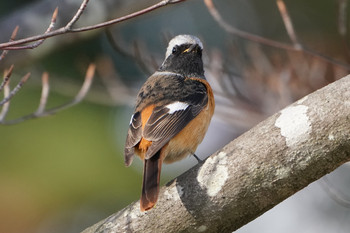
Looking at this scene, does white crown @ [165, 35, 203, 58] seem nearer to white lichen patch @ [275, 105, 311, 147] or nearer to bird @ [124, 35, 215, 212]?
bird @ [124, 35, 215, 212]

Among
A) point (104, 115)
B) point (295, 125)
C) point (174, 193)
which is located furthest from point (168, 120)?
point (104, 115)

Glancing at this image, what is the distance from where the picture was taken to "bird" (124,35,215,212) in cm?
405

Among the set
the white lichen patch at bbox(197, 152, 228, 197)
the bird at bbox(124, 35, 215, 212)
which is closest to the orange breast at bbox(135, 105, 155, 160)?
the bird at bbox(124, 35, 215, 212)

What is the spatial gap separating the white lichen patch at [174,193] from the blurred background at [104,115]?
1.90 meters

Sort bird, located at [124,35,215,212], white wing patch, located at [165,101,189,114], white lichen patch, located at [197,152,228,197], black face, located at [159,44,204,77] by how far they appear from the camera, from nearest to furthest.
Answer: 1. white lichen patch, located at [197,152,228,197]
2. bird, located at [124,35,215,212]
3. white wing patch, located at [165,101,189,114]
4. black face, located at [159,44,204,77]

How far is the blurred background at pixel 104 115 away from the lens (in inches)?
212

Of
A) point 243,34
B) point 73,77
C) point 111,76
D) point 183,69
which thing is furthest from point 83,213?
point 243,34

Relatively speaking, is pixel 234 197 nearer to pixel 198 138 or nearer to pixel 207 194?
pixel 207 194

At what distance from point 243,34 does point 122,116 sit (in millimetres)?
3263

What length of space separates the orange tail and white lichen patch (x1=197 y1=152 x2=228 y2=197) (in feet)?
0.91

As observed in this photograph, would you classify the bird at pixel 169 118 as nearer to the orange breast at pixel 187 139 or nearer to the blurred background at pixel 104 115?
the orange breast at pixel 187 139

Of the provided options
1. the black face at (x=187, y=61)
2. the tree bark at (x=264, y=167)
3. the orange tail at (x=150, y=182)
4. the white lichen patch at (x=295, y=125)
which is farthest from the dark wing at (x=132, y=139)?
the white lichen patch at (x=295, y=125)

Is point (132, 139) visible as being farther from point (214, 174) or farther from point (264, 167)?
point (264, 167)

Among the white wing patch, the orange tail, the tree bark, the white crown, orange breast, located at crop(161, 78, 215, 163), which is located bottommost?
the tree bark
